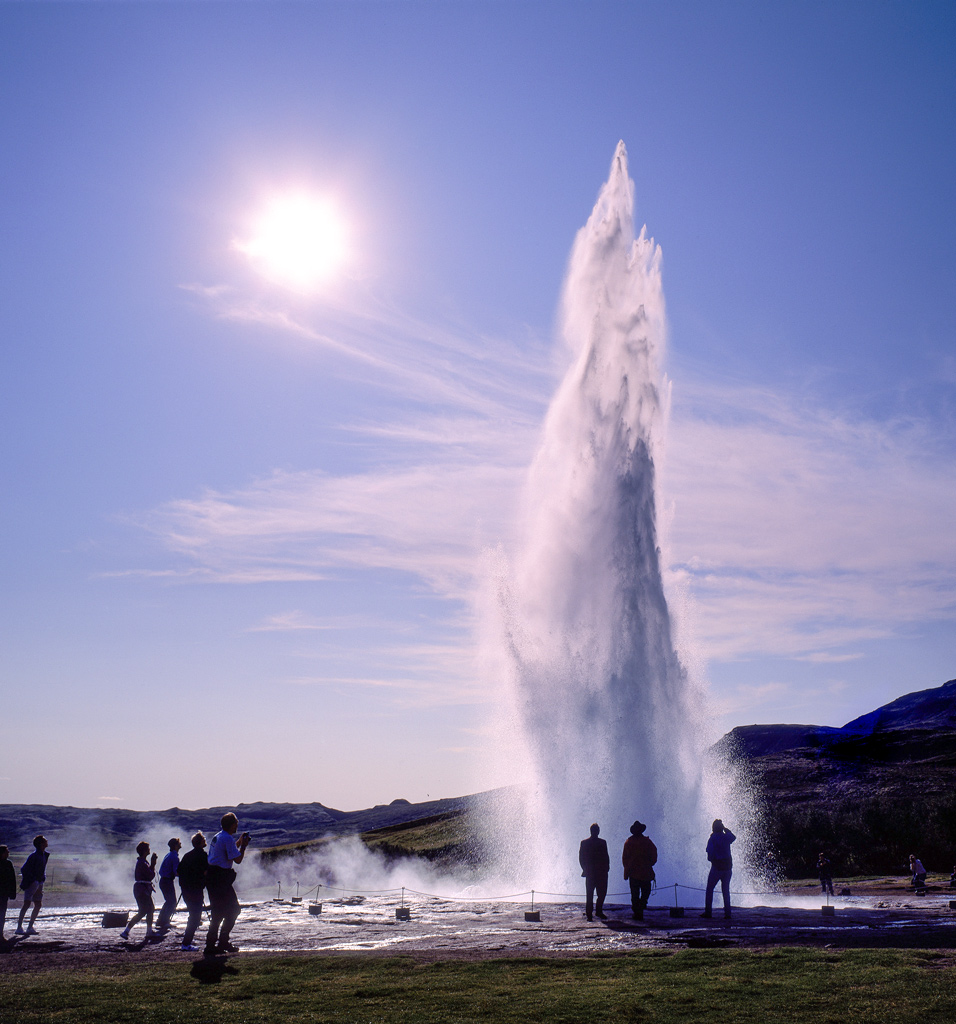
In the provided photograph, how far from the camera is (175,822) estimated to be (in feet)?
495

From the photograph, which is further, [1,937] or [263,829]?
[263,829]

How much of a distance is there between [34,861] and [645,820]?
18.5 meters

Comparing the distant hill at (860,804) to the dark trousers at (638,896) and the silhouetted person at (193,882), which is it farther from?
the silhouetted person at (193,882)

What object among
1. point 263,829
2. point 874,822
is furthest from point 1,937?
point 263,829

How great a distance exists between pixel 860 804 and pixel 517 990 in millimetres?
57755

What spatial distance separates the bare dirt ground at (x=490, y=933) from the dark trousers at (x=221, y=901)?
775 millimetres

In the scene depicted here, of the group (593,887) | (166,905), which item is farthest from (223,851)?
(593,887)

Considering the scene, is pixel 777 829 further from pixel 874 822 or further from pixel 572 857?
pixel 572 857

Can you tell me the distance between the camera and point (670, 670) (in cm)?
3053

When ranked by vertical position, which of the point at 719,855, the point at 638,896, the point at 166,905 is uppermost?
the point at 719,855

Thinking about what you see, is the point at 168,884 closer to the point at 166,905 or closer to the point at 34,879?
the point at 166,905

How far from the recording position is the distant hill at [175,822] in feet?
388

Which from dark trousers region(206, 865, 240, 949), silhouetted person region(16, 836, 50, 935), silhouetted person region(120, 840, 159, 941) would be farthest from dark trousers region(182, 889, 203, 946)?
silhouetted person region(16, 836, 50, 935)

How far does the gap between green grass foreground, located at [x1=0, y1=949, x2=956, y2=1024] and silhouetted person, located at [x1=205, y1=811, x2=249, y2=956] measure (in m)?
0.70
